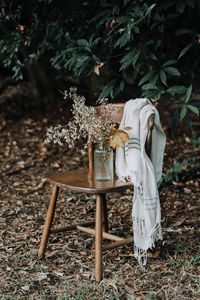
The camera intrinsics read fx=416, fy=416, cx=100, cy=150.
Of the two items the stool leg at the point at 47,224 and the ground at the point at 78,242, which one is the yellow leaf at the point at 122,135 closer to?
the stool leg at the point at 47,224

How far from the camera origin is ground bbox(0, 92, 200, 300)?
7.46ft

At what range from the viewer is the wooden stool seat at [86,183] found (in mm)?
2291

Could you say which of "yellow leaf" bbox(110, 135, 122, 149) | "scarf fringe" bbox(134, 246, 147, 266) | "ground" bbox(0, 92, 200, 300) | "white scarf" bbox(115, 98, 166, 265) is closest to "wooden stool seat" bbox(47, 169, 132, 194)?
"white scarf" bbox(115, 98, 166, 265)

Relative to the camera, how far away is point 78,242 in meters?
2.91

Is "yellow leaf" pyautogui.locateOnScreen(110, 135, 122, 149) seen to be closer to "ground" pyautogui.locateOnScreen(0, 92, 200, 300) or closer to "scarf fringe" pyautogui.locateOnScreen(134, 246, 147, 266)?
"scarf fringe" pyautogui.locateOnScreen(134, 246, 147, 266)

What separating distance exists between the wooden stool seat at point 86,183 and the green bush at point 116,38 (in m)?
0.70

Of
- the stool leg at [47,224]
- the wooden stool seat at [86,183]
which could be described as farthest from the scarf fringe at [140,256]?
the stool leg at [47,224]

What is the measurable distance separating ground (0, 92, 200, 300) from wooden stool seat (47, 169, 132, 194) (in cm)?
52

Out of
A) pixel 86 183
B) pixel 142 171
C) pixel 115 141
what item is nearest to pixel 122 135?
pixel 115 141

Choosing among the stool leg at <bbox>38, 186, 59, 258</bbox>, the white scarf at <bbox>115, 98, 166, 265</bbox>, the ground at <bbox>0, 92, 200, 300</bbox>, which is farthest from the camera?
the stool leg at <bbox>38, 186, 59, 258</bbox>

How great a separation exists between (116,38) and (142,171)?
1401mm

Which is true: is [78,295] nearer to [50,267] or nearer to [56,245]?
[50,267]

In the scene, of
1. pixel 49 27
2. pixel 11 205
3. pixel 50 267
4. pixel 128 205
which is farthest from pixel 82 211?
pixel 49 27

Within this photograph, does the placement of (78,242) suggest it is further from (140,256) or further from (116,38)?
(116,38)
